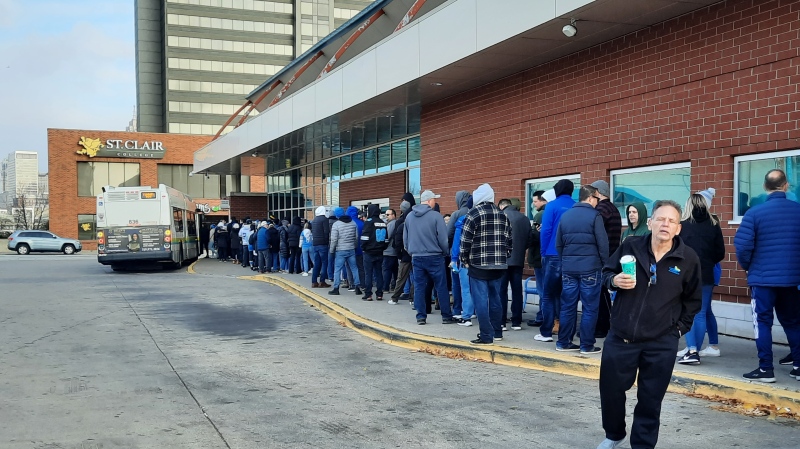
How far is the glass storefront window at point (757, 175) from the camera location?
8.29m

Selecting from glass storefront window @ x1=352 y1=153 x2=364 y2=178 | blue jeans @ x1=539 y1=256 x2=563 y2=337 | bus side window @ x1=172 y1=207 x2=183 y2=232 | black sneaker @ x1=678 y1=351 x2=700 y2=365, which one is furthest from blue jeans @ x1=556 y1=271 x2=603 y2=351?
bus side window @ x1=172 y1=207 x2=183 y2=232

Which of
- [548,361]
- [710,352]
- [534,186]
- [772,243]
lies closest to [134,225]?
[534,186]

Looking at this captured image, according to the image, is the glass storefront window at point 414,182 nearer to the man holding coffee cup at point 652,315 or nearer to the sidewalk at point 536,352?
the sidewalk at point 536,352

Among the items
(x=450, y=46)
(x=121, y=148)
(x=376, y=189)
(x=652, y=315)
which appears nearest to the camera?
(x=652, y=315)

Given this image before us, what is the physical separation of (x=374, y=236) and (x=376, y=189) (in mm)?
8798

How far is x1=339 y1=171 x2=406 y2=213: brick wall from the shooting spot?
2008 cm

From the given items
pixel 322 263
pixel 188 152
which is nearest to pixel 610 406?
pixel 322 263

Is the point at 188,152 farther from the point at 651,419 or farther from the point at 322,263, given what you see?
the point at 651,419

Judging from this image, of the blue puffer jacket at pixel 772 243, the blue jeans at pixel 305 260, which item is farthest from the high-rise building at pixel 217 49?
the blue puffer jacket at pixel 772 243

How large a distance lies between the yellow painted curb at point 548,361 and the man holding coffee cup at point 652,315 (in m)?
Result: 2.26

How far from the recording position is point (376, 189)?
21781mm

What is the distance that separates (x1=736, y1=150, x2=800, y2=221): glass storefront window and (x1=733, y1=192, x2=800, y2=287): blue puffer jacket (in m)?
2.19

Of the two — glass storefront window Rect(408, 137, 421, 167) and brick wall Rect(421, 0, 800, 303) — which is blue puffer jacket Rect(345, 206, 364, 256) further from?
glass storefront window Rect(408, 137, 421, 167)

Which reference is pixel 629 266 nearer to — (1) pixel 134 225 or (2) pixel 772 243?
(2) pixel 772 243
